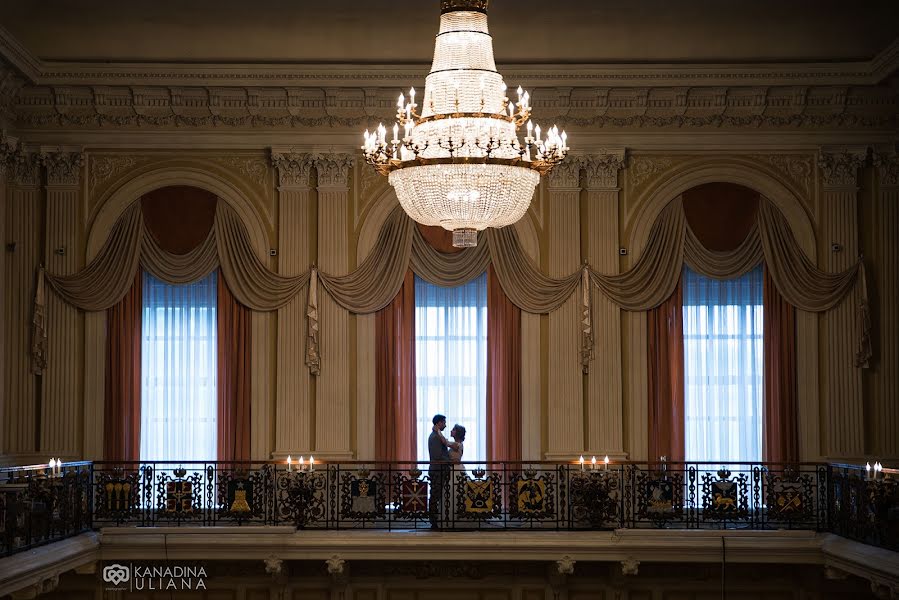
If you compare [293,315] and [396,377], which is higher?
[293,315]

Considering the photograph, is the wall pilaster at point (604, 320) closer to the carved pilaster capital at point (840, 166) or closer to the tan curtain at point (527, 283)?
the tan curtain at point (527, 283)

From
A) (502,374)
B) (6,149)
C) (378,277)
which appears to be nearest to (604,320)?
(502,374)

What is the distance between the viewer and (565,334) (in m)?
14.0

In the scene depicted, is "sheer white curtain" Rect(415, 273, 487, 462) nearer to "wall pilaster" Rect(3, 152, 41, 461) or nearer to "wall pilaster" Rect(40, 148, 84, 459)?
"wall pilaster" Rect(40, 148, 84, 459)

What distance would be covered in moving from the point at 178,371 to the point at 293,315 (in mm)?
1569

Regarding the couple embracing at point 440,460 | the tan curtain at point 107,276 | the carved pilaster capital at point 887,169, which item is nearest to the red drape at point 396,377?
the couple embracing at point 440,460

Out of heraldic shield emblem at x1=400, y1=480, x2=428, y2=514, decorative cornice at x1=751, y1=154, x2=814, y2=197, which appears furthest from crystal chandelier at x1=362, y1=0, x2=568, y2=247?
decorative cornice at x1=751, y1=154, x2=814, y2=197

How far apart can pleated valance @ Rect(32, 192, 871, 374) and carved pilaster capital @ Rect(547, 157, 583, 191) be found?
0.84 metres

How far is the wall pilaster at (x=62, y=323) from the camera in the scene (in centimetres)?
1380

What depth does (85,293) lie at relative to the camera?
1390 centimetres

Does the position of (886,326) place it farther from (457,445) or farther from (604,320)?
(457,445)

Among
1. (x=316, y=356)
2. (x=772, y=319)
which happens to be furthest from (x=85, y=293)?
(x=772, y=319)

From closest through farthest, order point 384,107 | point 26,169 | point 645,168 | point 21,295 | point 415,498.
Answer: point 415,498, point 21,295, point 26,169, point 384,107, point 645,168

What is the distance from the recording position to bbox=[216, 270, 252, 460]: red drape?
13.9m
